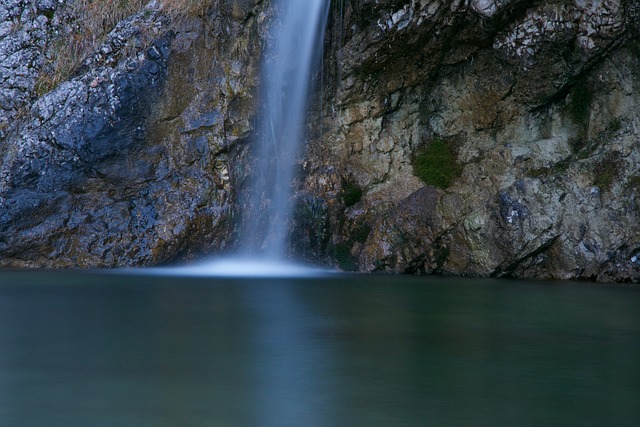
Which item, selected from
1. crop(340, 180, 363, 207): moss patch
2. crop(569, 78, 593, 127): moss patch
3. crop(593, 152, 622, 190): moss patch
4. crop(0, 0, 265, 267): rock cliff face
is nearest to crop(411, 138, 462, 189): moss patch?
crop(340, 180, 363, 207): moss patch

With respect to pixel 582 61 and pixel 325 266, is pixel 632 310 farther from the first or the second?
pixel 325 266

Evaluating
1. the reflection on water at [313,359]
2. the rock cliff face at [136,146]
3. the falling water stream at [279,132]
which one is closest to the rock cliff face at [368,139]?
the rock cliff face at [136,146]

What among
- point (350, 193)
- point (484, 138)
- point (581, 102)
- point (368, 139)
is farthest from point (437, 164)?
point (581, 102)

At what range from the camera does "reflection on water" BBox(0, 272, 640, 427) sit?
3.43m

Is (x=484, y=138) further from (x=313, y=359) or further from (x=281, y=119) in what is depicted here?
(x=313, y=359)

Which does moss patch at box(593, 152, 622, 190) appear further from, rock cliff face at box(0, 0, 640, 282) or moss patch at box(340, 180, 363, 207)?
moss patch at box(340, 180, 363, 207)

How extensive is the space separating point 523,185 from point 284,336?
5.69 metres

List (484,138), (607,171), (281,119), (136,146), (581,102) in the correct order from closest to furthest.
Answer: (607,171), (581,102), (136,146), (484,138), (281,119)

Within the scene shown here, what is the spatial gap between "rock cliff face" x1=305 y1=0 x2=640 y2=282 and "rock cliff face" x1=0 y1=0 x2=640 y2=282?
0.02 metres

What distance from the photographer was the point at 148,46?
10891 millimetres

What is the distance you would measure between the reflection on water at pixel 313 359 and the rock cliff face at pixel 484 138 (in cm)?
214

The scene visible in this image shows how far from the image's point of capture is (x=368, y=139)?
11.5 metres

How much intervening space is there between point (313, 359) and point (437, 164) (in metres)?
7.14

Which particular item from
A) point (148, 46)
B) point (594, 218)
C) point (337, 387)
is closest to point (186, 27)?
point (148, 46)
